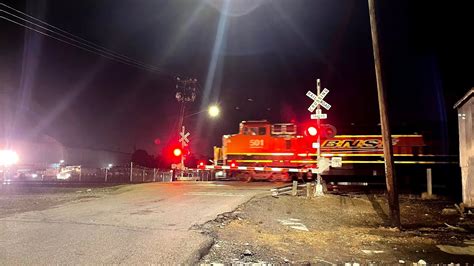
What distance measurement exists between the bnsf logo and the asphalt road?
1433 centimetres

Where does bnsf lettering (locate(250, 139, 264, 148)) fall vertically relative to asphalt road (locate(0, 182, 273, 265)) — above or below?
above

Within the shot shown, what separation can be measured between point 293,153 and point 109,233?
2018cm

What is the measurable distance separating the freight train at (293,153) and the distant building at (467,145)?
10493 millimetres

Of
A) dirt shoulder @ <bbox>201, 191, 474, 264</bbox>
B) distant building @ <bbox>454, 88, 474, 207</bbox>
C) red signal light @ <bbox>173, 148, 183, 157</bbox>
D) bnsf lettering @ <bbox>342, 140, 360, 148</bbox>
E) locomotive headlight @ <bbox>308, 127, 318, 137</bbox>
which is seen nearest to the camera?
dirt shoulder @ <bbox>201, 191, 474, 264</bbox>

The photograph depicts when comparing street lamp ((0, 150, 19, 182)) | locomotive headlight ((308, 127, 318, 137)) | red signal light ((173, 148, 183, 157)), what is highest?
locomotive headlight ((308, 127, 318, 137))

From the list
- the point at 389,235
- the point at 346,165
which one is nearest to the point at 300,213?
the point at 389,235

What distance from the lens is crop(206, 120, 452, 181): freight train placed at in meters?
24.6

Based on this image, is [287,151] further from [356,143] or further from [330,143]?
[356,143]

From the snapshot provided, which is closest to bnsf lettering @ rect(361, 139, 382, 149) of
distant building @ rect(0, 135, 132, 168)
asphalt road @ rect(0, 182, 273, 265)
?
asphalt road @ rect(0, 182, 273, 265)

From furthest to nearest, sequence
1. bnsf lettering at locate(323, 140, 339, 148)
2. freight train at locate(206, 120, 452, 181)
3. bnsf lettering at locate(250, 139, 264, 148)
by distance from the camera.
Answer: bnsf lettering at locate(250, 139, 264, 148), bnsf lettering at locate(323, 140, 339, 148), freight train at locate(206, 120, 452, 181)

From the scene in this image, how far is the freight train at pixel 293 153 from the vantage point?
24578 mm

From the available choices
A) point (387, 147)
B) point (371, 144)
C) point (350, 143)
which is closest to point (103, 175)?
point (350, 143)

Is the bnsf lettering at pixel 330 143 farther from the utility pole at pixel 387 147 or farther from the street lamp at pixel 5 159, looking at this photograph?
the street lamp at pixel 5 159

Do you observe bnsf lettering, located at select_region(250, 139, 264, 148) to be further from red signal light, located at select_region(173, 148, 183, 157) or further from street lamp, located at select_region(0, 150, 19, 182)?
street lamp, located at select_region(0, 150, 19, 182)
